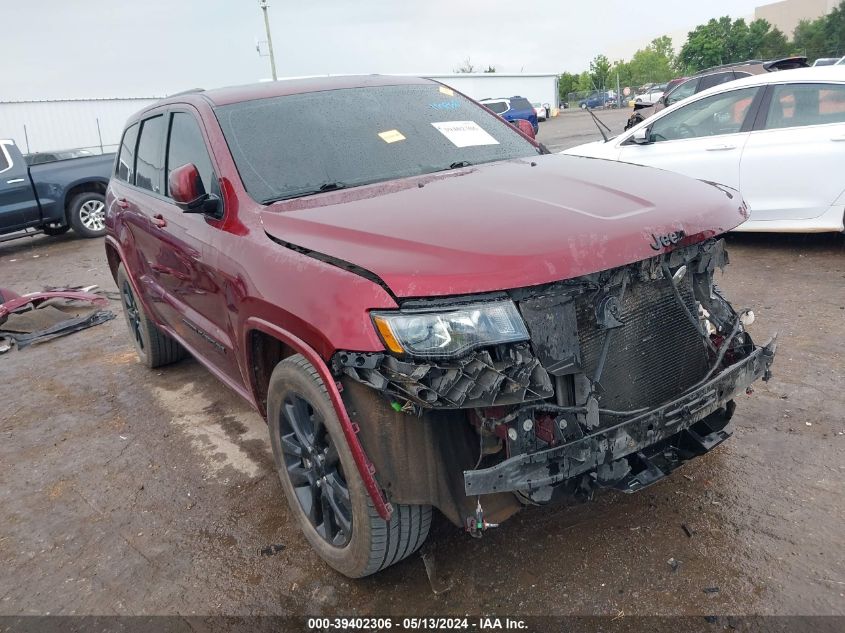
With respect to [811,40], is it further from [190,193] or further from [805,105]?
[190,193]

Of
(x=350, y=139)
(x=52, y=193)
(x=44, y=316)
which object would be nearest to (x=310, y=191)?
(x=350, y=139)

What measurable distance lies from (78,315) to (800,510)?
6708 millimetres

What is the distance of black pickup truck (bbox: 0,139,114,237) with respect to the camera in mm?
10844

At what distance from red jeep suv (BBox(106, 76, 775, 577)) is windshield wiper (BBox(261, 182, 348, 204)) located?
0.03 ft

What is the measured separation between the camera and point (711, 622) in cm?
233

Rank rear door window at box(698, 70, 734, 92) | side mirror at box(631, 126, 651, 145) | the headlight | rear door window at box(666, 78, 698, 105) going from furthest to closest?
1. rear door window at box(666, 78, 698, 105)
2. rear door window at box(698, 70, 734, 92)
3. side mirror at box(631, 126, 651, 145)
4. the headlight

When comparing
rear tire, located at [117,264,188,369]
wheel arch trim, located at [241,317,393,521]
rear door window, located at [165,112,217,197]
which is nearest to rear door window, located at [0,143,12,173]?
rear tire, located at [117,264,188,369]

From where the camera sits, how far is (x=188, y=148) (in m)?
3.63

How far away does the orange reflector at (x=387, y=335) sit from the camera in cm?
212

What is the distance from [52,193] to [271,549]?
10359mm

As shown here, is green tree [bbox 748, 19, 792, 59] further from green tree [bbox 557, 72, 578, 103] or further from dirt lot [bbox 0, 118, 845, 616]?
dirt lot [bbox 0, 118, 845, 616]

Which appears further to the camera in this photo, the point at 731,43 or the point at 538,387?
the point at 731,43

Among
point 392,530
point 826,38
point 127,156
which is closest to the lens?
point 392,530

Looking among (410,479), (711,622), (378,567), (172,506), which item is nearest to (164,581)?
(172,506)
